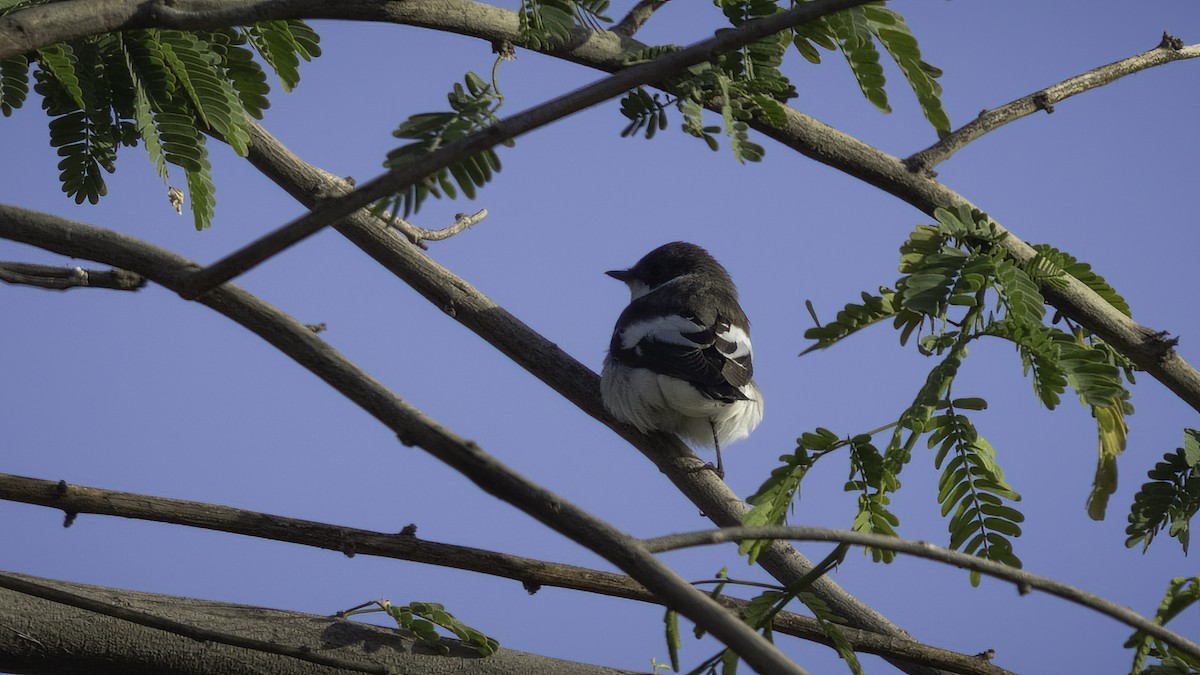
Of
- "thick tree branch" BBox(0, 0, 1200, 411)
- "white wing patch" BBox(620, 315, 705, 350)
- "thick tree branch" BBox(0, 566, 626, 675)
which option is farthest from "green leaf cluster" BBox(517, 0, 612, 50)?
"white wing patch" BBox(620, 315, 705, 350)

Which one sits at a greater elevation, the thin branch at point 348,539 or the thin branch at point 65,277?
the thin branch at point 65,277

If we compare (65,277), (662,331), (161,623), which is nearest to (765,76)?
(65,277)

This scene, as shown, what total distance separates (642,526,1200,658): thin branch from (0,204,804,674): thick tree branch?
19 centimetres

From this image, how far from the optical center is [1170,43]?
148 inches

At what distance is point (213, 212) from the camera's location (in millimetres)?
3430

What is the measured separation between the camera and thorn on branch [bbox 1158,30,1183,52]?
3742mm

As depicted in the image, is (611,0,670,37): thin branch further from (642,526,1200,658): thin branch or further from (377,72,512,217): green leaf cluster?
(642,526,1200,658): thin branch

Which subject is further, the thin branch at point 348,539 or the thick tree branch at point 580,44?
the thin branch at point 348,539

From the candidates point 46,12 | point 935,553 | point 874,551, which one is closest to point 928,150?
point 874,551

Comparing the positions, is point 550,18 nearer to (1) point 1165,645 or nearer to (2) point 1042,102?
(2) point 1042,102

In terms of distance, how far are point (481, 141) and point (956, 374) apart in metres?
1.37

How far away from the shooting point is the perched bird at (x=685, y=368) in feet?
16.5

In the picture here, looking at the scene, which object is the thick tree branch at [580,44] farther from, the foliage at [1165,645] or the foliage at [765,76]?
the foliage at [1165,645]

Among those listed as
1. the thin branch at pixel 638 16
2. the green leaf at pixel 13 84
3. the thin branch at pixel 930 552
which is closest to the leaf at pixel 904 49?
the thin branch at pixel 638 16
